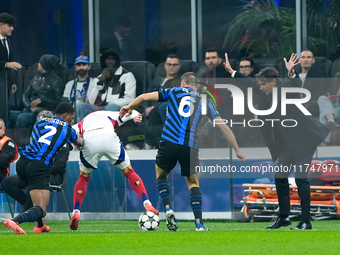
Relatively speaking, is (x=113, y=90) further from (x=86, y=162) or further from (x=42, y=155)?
(x=42, y=155)

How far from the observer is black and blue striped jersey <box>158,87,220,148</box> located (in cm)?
1027

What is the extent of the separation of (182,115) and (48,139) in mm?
1580

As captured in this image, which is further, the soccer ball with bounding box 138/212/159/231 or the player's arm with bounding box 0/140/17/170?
the player's arm with bounding box 0/140/17/170

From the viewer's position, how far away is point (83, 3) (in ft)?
53.1

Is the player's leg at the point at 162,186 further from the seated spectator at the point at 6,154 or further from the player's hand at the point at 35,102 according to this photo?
the player's hand at the point at 35,102

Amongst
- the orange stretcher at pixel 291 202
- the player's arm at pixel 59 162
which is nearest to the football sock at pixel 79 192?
the player's arm at pixel 59 162

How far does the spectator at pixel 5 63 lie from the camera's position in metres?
13.9

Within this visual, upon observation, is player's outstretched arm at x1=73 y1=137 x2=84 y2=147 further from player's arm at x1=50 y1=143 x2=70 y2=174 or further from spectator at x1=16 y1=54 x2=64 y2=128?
spectator at x1=16 y1=54 x2=64 y2=128

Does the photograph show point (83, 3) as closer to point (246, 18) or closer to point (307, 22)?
point (246, 18)

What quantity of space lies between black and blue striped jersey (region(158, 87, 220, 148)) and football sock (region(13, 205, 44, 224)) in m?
1.62

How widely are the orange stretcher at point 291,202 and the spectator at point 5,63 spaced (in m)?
3.98

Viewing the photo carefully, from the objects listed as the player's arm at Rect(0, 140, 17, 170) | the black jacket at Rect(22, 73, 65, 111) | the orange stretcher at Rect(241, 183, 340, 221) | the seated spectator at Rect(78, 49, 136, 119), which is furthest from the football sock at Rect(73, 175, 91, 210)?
the black jacket at Rect(22, 73, 65, 111)

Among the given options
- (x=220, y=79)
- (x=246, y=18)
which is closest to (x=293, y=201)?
(x=220, y=79)

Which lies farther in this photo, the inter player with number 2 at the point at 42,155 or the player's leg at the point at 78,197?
the player's leg at the point at 78,197
